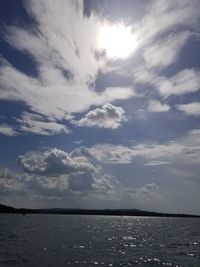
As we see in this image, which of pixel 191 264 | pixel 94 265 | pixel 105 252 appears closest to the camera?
pixel 94 265

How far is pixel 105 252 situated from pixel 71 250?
6.03m

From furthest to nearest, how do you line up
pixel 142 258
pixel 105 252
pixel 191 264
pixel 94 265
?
pixel 105 252, pixel 142 258, pixel 191 264, pixel 94 265

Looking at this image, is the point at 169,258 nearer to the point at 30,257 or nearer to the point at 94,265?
the point at 94,265

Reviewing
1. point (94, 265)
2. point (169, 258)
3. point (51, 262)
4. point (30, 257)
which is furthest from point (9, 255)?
point (169, 258)

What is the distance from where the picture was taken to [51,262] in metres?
54.1

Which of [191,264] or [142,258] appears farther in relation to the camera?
[142,258]

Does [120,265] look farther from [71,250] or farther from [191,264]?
[71,250]

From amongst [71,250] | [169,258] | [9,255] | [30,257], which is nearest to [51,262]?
[30,257]

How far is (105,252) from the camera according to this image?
6750cm

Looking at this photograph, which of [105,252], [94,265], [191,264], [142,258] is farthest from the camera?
[105,252]

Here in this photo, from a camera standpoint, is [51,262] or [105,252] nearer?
[51,262]

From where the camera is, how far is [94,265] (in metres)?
52.5

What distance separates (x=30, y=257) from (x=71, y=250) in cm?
1147

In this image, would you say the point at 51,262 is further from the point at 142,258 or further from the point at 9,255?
the point at 142,258
